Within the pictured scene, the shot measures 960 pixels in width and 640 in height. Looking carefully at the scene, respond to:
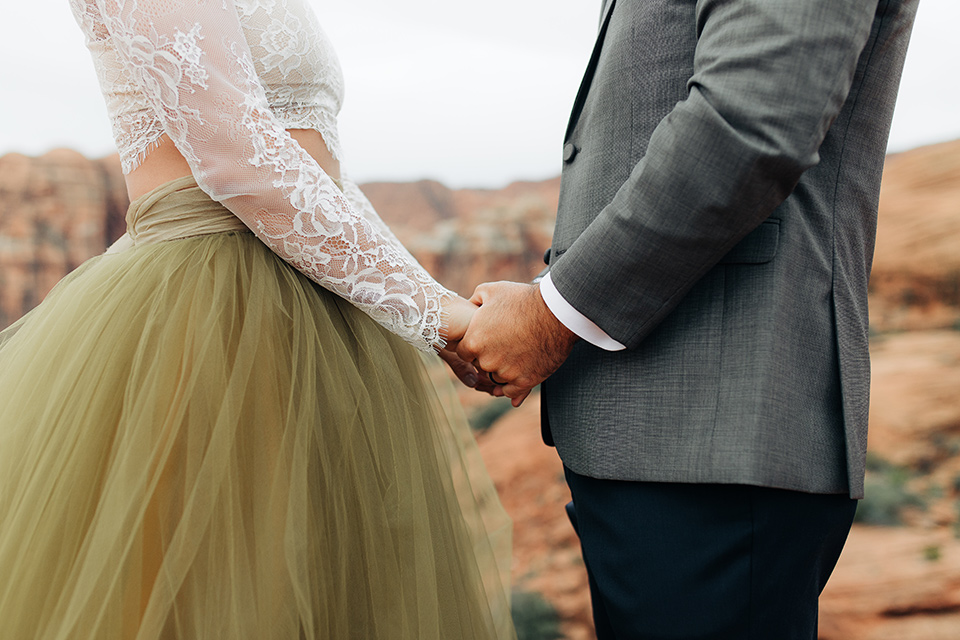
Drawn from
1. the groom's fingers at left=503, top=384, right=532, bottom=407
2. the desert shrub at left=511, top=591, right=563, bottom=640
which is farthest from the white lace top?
the desert shrub at left=511, top=591, right=563, bottom=640

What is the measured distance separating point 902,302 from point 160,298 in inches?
248

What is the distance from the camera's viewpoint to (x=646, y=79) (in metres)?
0.76

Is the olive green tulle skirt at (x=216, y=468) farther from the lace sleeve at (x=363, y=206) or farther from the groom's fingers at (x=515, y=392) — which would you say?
the lace sleeve at (x=363, y=206)

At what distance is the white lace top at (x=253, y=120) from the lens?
2.45ft

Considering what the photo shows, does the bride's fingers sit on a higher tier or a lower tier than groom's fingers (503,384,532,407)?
lower

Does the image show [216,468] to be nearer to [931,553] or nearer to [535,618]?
[535,618]

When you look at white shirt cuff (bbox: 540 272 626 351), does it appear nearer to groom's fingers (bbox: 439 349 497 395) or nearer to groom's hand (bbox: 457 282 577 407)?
groom's hand (bbox: 457 282 577 407)

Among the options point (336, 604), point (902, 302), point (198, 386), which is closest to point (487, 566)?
point (336, 604)

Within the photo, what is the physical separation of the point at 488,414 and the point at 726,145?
17.2ft

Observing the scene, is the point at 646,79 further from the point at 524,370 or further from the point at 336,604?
the point at 336,604

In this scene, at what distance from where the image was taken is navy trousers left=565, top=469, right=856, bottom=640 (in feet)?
2.40

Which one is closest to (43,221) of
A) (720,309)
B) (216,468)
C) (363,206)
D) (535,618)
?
(535,618)

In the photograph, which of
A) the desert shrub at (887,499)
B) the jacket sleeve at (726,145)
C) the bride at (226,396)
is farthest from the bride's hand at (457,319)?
the desert shrub at (887,499)

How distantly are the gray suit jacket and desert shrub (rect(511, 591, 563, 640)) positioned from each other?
8.05 feet
